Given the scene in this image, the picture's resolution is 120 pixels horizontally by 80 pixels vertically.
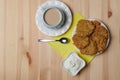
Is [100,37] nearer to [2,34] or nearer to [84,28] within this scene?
[84,28]

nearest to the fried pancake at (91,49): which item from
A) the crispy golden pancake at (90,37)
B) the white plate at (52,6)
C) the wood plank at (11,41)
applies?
the crispy golden pancake at (90,37)

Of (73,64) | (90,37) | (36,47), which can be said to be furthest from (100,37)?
(36,47)

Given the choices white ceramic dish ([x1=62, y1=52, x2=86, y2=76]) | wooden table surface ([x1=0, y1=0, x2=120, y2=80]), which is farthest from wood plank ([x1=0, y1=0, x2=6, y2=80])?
white ceramic dish ([x1=62, y1=52, x2=86, y2=76])

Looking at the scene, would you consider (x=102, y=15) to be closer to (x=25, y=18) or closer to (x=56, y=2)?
(x=56, y=2)

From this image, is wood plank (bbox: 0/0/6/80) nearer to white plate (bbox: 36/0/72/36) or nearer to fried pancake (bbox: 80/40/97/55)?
white plate (bbox: 36/0/72/36)

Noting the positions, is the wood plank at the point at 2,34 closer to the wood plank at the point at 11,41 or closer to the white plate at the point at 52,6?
the wood plank at the point at 11,41
